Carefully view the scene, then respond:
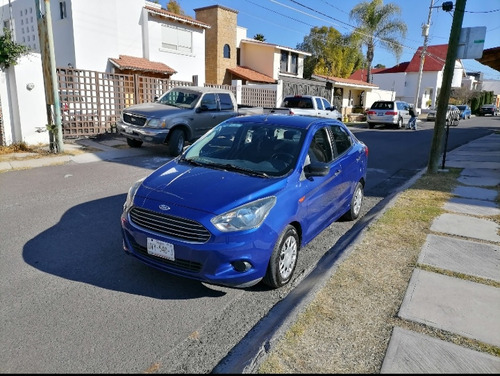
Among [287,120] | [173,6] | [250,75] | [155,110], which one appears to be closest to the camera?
[287,120]

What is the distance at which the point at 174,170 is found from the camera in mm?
4070

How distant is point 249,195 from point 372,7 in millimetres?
38173

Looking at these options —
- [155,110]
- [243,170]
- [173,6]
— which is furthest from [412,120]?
[173,6]

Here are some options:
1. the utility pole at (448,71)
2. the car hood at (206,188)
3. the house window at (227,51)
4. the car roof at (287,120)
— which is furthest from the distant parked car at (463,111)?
the car hood at (206,188)

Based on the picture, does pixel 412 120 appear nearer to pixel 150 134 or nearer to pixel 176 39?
pixel 176 39

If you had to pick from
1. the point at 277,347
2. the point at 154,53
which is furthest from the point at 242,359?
the point at 154,53

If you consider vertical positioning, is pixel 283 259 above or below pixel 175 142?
below

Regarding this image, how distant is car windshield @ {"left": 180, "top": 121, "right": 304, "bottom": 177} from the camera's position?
13.2 feet

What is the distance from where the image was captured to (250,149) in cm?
439

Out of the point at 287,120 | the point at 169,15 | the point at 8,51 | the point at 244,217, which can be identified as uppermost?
the point at 169,15

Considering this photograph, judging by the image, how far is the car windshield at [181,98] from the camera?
11447 millimetres

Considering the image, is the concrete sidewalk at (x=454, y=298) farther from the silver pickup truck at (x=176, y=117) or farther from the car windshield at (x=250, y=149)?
the silver pickup truck at (x=176, y=117)

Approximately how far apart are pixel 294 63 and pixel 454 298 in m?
32.6

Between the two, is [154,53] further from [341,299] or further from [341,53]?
[341,53]
